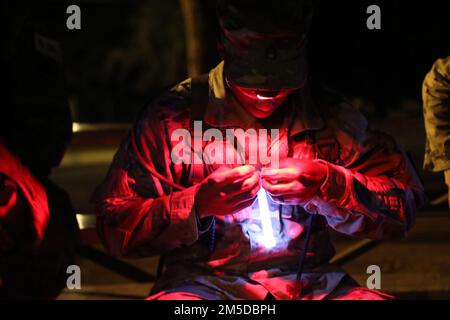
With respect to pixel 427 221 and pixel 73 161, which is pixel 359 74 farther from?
pixel 73 161

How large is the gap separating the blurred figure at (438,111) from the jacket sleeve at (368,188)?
0.61 m

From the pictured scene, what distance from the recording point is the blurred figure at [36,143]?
10.2 feet

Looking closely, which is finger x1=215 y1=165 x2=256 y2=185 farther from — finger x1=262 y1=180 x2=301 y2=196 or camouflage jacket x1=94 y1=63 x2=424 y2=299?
camouflage jacket x1=94 y1=63 x2=424 y2=299

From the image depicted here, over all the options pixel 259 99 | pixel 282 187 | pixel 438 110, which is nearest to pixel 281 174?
pixel 282 187

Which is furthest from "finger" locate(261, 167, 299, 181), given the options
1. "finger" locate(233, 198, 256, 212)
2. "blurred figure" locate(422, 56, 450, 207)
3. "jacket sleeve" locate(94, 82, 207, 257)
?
"blurred figure" locate(422, 56, 450, 207)

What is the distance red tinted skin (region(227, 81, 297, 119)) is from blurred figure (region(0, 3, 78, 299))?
88cm

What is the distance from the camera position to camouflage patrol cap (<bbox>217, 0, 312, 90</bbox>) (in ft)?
8.76

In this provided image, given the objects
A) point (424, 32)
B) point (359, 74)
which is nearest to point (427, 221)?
point (359, 74)

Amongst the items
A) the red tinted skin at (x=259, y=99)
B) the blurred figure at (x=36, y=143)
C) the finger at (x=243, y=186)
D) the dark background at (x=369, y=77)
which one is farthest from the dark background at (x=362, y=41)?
the finger at (x=243, y=186)

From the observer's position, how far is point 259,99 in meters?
2.79

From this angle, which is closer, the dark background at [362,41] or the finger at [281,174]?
the finger at [281,174]

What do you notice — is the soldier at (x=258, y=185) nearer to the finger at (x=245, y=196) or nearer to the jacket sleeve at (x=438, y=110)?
the finger at (x=245, y=196)

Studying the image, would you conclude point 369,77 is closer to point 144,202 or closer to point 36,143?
point 36,143

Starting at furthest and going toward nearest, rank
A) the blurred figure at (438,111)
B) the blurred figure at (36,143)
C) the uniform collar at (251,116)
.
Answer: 1. the blurred figure at (438,111)
2. the blurred figure at (36,143)
3. the uniform collar at (251,116)
